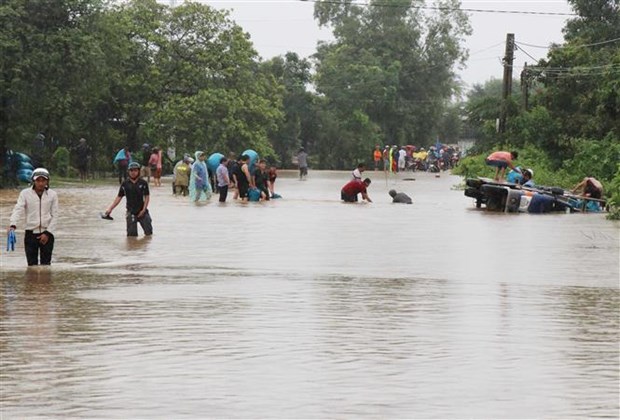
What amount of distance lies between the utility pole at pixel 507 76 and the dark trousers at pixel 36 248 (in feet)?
150

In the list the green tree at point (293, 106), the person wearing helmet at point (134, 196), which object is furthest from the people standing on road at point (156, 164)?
the green tree at point (293, 106)

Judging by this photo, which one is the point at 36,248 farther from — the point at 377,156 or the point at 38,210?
the point at 377,156

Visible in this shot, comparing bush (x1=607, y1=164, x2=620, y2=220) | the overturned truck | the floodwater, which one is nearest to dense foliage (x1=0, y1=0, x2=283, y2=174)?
the overturned truck

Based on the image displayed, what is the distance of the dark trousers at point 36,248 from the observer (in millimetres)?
19172

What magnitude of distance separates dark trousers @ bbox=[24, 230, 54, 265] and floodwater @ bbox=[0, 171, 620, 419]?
0.81ft

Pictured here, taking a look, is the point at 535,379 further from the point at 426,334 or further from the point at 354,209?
the point at 354,209

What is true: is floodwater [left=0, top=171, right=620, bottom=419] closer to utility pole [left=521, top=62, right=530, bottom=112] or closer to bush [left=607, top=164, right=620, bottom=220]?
bush [left=607, top=164, right=620, bottom=220]

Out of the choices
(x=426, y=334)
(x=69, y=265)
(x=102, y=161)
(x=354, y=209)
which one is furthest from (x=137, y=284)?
(x=102, y=161)

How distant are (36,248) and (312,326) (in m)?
7.16

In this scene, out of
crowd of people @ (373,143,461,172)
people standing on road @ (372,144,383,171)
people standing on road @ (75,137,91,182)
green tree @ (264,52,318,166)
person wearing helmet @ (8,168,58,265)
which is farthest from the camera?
green tree @ (264,52,318,166)

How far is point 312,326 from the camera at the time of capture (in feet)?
43.5

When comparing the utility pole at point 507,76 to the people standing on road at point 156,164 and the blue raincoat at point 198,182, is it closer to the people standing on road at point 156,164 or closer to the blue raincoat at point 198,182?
the people standing on road at point 156,164

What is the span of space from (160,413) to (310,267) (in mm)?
11285

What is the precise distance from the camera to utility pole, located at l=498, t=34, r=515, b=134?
63438 mm
